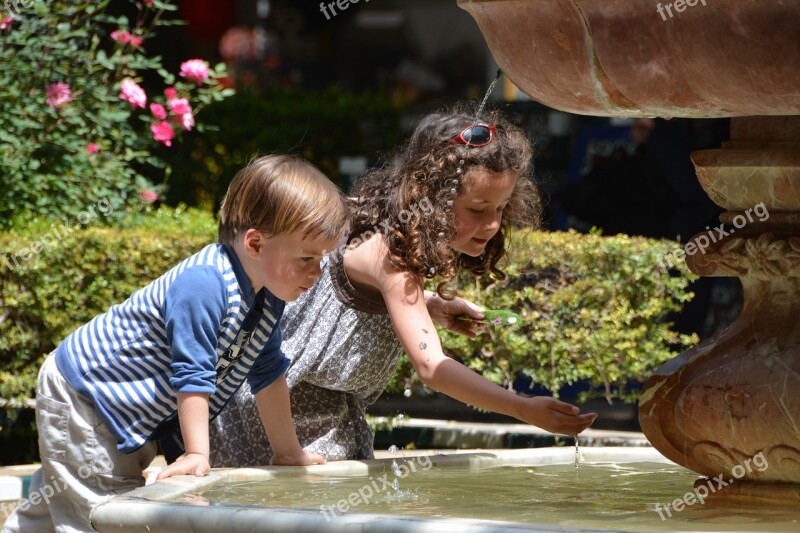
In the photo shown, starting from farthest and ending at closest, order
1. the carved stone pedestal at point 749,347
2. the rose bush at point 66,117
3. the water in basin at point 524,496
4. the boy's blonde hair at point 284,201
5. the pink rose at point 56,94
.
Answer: the pink rose at point 56,94 < the rose bush at point 66,117 < the boy's blonde hair at point 284,201 < the carved stone pedestal at point 749,347 < the water in basin at point 524,496

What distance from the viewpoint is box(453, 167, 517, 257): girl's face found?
142 inches

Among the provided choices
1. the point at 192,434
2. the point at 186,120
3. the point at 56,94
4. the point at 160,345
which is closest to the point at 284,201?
the point at 160,345

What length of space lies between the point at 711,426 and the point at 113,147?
173 inches

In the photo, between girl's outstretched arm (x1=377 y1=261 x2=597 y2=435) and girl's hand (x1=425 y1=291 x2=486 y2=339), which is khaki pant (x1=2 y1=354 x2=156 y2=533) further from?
girl's hand (x1=425 y1=291 x2=486 y2=339)

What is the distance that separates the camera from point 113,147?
6699 mm

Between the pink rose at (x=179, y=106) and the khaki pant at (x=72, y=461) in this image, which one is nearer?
the khaki pant at (x=72, y=461)

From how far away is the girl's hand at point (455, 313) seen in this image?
12.9 ft

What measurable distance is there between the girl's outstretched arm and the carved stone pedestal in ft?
0.70

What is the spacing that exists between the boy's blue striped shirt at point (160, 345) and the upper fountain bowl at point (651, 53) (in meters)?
0.82

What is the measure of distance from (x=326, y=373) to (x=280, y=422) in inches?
11.5
